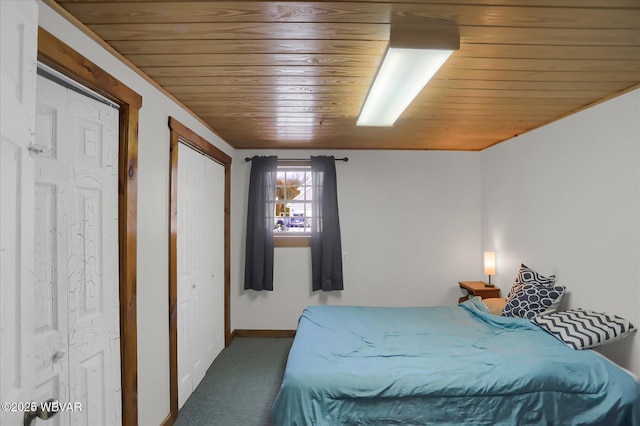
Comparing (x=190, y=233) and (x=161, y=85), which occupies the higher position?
(x=161, y=85)

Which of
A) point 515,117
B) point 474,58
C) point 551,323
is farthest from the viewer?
point 515,117

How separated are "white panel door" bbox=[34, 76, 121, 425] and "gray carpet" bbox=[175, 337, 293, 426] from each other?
934 millimetres

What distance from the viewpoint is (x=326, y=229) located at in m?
4.02

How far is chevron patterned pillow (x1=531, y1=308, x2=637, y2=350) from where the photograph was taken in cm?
207

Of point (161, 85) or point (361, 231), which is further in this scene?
point (361, 231)

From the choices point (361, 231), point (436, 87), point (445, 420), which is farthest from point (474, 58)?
point (361, 231)

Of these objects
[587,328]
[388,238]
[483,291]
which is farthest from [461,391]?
[388,238]

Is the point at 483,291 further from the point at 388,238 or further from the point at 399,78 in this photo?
the point at 399,78

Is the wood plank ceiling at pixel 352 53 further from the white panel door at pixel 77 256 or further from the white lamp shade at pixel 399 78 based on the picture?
the white panel door at pixel 77 256

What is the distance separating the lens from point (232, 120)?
2895 millimetres

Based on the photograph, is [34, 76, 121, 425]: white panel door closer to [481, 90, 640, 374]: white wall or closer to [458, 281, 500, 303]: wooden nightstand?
[481, 90, 640, 374]: white wall

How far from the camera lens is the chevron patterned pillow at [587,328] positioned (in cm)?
207

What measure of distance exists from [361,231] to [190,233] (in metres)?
2.21

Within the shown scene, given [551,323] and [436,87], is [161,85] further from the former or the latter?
[551,323]
